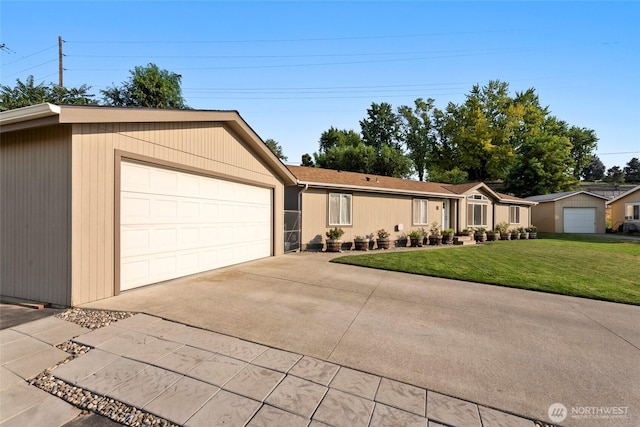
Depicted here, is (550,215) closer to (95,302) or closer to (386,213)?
(386,213)

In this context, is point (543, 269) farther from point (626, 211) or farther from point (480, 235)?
point (626, 211)

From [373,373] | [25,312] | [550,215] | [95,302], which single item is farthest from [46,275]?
[550,215]

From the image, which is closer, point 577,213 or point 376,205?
point 376,205

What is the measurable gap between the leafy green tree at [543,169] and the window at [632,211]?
18.8 feet

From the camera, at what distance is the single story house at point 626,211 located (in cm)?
2188

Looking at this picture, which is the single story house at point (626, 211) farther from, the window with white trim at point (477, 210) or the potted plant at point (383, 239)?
the potted plant at point (383, 239)

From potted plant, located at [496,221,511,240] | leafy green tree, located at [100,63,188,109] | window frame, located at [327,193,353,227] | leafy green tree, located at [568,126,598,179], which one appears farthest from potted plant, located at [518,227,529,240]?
leafy green tree, located at [568,126,598,179]

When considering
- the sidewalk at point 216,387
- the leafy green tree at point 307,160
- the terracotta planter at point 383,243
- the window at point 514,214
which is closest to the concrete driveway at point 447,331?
the sidewalk at point 216,387

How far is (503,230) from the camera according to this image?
717 inches

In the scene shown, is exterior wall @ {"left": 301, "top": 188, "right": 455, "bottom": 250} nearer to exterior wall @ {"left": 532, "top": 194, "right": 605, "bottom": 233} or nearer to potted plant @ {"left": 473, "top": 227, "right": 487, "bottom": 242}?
potted plant @ {"left": 473, "top": 227, "right": 487, "bottom": 242}

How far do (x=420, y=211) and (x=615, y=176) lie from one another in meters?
69.2

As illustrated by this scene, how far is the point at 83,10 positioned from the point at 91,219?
795 cm

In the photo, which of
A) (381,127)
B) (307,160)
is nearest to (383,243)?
(307,160)

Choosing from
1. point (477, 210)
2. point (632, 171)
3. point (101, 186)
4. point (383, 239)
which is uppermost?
point (632, 171)
